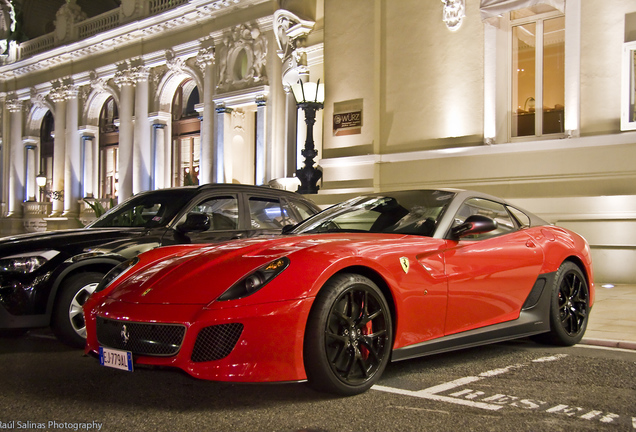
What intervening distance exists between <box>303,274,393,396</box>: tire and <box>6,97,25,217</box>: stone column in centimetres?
2813

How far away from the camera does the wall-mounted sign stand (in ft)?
45.8

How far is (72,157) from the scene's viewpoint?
25875 millimetres

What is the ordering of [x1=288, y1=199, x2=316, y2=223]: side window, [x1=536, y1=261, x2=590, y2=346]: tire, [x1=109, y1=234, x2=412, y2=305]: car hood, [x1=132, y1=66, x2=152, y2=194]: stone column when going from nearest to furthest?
[x1=109, y1=234, x2=412, y2=305]: car hood
[x1=536, y1=261, x2=590, y2=346]: tire
[x1=288, y1=199, x2=316, y2=223]: side window
[x1=132, y1=66, x2=152, y2=194]: stone column

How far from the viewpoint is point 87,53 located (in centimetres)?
2497

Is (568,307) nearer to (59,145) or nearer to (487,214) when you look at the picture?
(487,214)

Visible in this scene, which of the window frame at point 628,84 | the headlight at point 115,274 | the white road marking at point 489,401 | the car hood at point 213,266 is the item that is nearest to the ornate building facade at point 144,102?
the window frame at point 628,84

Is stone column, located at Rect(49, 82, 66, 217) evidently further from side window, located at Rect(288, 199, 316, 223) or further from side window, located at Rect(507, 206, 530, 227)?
side window, located at Rect(507, 206, 530, 227)

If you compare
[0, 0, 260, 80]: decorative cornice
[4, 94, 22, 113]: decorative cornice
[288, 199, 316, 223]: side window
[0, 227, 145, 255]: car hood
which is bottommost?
[0, 227, 145, 255]: car hood

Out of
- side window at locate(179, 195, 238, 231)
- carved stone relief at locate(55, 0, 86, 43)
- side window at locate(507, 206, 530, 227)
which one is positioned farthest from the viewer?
carved stone relief at locate(55, 0, 86, 43)

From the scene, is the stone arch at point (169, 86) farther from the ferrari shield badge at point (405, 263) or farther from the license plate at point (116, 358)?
the license plate at point (116, 358)

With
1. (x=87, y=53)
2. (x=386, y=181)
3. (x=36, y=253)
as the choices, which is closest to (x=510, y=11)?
(x=386, y=181)

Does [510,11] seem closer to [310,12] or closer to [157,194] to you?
[310,12]

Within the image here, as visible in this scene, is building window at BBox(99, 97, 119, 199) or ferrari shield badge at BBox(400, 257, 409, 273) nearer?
ferrari shield badge at BBox(400, 257, 409, 273)

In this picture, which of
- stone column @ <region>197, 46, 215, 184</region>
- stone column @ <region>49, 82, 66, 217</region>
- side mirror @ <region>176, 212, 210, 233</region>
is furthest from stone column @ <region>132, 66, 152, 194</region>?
side mirror @ <region>176, 212, 210, 233</region>
